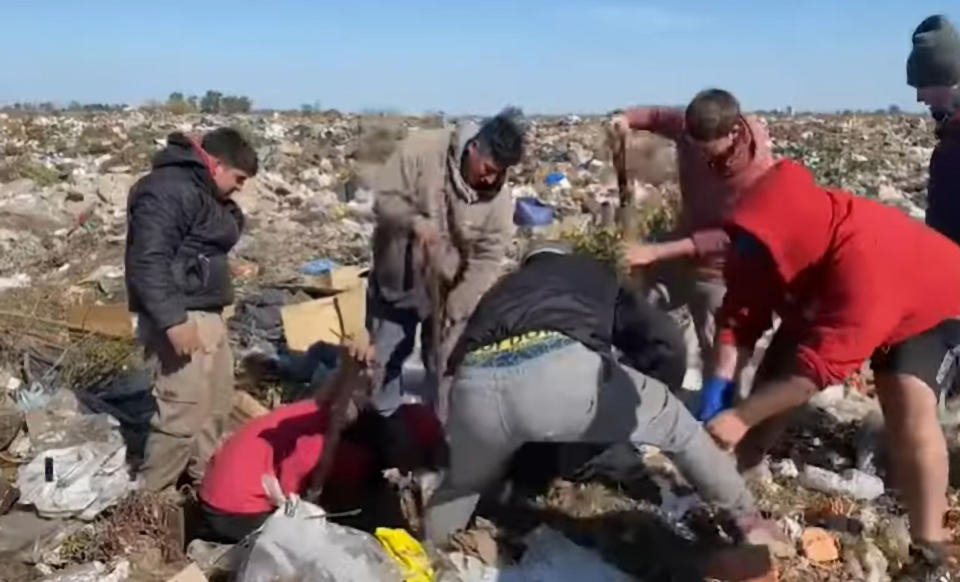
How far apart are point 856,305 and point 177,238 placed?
2.51 meters

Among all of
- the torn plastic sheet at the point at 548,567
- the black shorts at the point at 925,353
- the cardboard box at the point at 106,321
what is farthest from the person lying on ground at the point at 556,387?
the cardboard box at the point at 106,321

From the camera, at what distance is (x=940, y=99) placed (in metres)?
4.70

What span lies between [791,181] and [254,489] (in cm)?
207

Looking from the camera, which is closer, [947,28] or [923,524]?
[923,524]

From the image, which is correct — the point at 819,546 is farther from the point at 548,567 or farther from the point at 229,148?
the point at 229,148

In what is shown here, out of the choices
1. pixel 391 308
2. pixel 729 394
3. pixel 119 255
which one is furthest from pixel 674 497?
pixel 119 255

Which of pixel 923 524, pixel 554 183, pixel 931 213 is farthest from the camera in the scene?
pixel 554 183

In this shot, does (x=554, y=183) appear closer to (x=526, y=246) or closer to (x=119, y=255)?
(x=119, y=255)

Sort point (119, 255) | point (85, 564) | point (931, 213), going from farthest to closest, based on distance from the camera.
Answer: point (119, 255) < point (931, 213) < point (85, 564)

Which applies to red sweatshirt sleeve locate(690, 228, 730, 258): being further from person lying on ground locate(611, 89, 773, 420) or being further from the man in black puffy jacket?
the man in black puffy jacket

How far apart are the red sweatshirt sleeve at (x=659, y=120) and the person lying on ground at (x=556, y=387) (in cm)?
Answer: 129

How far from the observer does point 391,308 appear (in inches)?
200

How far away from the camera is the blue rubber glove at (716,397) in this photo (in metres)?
4.62

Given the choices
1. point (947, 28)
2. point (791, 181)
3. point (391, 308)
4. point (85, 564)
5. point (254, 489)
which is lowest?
point (85, 564)
